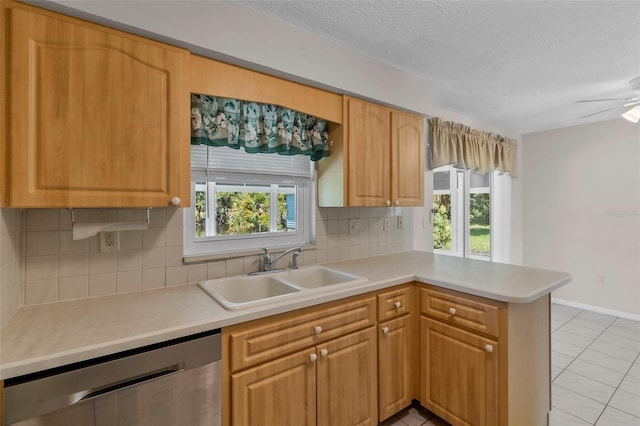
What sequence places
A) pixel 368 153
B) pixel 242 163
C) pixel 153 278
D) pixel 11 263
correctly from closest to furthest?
pixel 11 263 < pixel 153 278 < pixel 242 163 < pixel 368 153

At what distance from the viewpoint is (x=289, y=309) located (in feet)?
4.33

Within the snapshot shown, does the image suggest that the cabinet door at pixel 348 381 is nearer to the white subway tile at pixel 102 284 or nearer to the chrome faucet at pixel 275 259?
the chrome faucet at pixel 275 259

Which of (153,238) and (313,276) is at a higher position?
(153,238)

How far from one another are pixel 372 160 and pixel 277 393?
1523 mm

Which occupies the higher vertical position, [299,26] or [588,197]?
[299,26]

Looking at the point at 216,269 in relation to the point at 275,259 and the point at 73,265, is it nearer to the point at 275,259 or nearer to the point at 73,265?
the point at 275,259

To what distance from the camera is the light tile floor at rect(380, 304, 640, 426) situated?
1.87m

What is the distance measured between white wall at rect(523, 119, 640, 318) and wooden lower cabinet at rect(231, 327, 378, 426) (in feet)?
11.9

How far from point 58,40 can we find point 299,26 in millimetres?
1150

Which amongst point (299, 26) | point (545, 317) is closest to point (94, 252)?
point (299, 26)

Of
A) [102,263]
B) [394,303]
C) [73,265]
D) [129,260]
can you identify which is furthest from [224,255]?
[394,303]

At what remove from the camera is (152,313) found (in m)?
1.20

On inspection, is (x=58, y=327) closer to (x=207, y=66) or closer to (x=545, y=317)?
(x=207, y=66)

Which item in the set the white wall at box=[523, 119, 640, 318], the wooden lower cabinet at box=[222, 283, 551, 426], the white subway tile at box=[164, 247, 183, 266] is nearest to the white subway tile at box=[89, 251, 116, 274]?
the white subway tile at box=[164, 247, 183, 266]
